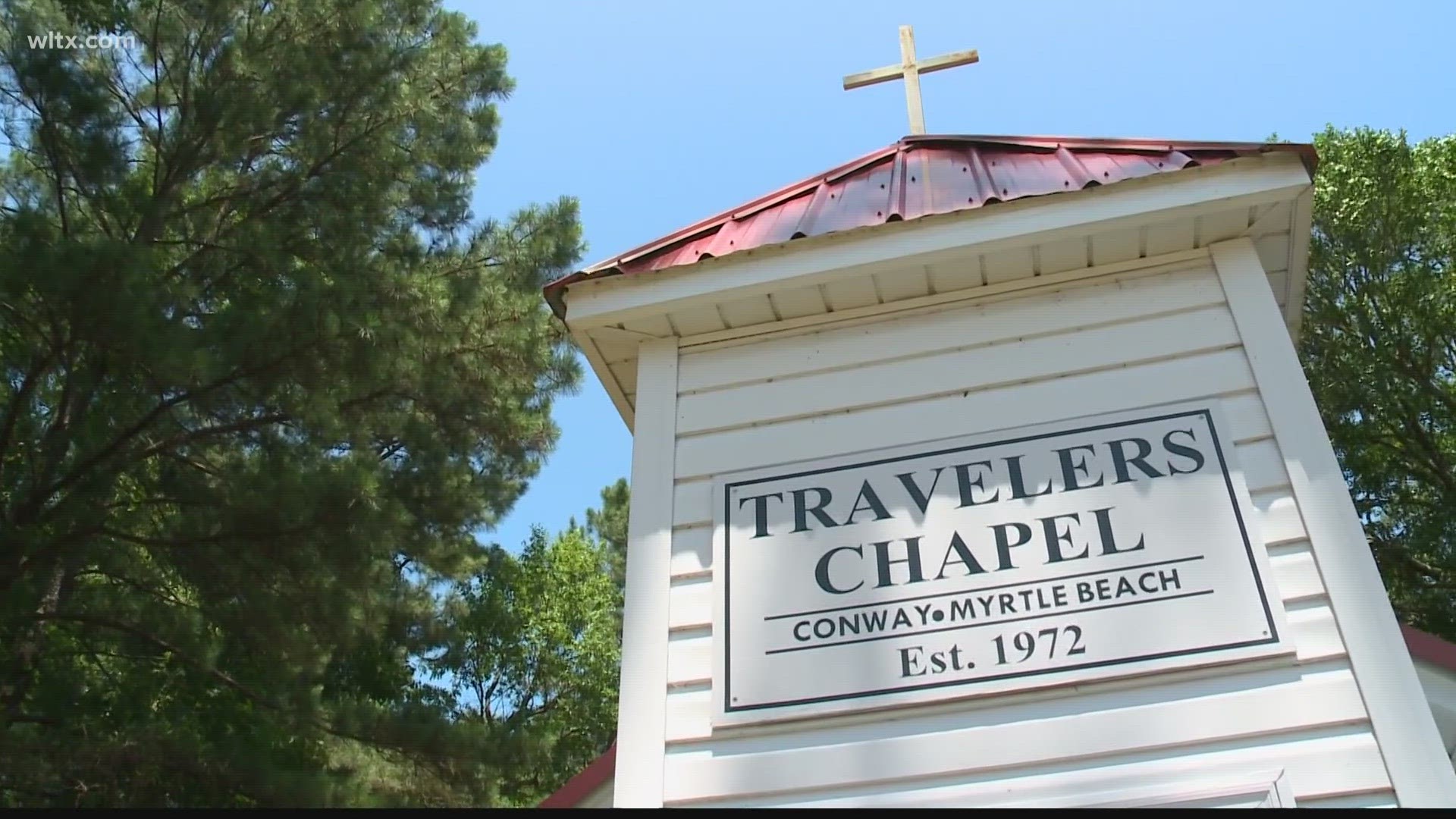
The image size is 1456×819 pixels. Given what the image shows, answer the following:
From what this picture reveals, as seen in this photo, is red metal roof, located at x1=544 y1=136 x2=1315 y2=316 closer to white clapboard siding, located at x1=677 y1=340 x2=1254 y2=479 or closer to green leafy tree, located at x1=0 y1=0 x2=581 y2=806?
white clapboard siding, located at x1=677 y1=340 x2=1254 y2=479

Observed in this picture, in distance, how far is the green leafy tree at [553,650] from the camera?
19.3 metres

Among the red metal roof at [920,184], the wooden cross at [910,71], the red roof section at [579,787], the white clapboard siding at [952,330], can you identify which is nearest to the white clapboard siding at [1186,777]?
the red roof section at [579,787]

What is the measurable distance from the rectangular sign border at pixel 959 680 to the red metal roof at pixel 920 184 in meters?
0.83

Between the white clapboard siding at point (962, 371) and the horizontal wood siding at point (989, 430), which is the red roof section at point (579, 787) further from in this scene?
the white clapboard siding at point (962, 371)

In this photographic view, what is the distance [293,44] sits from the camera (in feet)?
30.3

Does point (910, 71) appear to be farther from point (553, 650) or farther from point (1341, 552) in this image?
point (553, 650)

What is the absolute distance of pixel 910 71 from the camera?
474cm

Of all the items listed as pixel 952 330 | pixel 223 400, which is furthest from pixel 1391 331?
pixel 223 400

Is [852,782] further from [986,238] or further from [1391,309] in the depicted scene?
[1391,309]

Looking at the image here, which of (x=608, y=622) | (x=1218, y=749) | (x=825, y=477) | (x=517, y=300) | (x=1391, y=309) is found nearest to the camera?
(x=1218, y=749)

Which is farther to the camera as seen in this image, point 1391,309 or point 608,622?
point 608,622
